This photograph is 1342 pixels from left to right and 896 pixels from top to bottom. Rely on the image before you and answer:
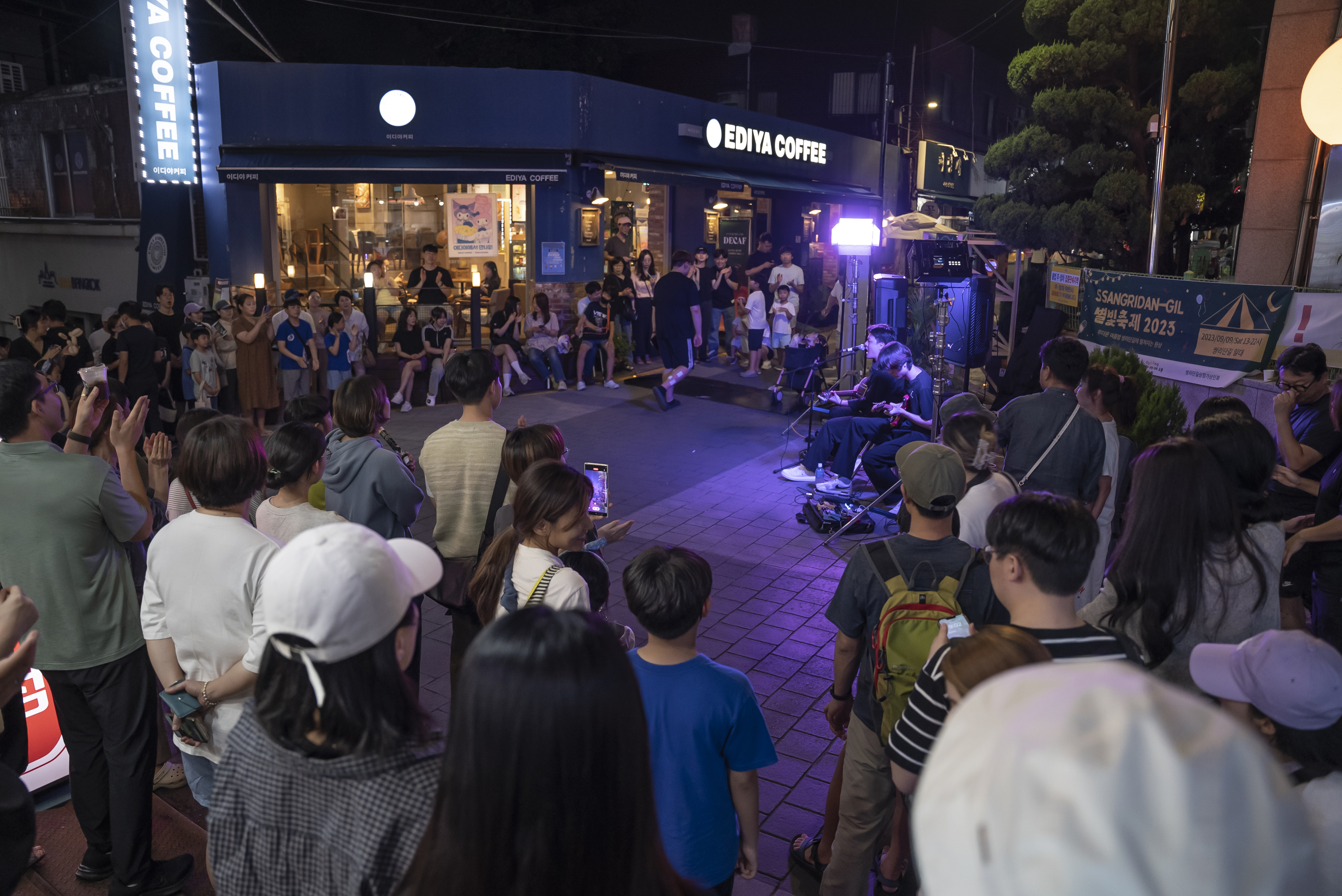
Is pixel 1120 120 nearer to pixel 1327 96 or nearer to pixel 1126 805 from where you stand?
pixel 1327 96

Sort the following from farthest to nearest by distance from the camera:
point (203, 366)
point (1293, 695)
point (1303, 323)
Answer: point (203, 366) → point (1303, 323) → point (1293, 695)

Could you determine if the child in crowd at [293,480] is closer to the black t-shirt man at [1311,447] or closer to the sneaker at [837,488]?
the black t-shirt man at [1311,447]

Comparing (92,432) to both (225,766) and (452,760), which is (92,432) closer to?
(225,766)

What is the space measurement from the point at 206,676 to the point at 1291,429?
5.81 metres

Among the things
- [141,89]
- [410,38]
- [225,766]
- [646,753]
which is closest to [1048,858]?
[646,753]

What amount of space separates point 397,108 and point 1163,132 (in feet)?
38.4

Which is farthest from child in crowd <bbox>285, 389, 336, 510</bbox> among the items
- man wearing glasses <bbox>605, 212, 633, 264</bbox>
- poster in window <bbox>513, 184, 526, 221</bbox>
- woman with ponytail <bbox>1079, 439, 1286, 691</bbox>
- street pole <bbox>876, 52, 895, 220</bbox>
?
street pole <bbox>876, 52, 895, 220</bbox>

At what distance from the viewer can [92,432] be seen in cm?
398

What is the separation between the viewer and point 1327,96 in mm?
7492

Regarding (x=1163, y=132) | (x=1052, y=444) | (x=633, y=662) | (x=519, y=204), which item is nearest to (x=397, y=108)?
(x=519, y=204)

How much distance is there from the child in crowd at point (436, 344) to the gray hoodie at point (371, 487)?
9.55 meters

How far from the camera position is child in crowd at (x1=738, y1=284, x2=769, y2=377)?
52.5ft

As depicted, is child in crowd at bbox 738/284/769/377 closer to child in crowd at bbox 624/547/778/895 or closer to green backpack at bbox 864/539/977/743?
green backpack at bbox 864/539/977/743

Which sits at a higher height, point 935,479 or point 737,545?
point 935,479
